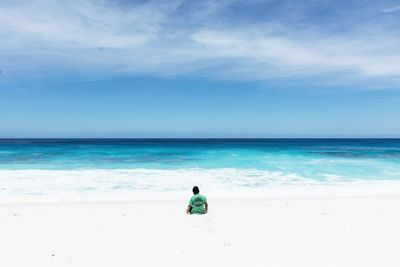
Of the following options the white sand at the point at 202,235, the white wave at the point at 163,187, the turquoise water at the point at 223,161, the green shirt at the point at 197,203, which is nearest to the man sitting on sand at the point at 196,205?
the green shirt at the point at 197,203

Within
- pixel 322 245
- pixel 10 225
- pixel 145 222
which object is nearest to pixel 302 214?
pixel 322 245

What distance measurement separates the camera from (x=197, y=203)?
7406mm

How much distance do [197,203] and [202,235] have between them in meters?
1.68

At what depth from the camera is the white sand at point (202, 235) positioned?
15.2ft

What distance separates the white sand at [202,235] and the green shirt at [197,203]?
215 mm

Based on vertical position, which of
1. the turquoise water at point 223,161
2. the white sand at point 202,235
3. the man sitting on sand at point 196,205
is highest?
the man sitting on sand at point 196,205

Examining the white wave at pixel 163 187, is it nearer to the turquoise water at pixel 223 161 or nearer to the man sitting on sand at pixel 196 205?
the man sitting on sand at pixel 196 205

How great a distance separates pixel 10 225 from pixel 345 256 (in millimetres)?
6857

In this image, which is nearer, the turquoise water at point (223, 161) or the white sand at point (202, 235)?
the white sand at point (202, 235)

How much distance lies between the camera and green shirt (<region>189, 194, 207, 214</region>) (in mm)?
7367

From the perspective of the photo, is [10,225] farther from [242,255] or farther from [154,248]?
[242,255]

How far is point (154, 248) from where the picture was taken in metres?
5.09

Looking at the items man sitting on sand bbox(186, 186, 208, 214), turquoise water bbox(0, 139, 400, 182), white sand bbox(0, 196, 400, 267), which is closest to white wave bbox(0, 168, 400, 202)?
white sand bbox(0, 196, 400, 267)

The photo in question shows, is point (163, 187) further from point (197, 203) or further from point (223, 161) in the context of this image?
point (223, 161)
